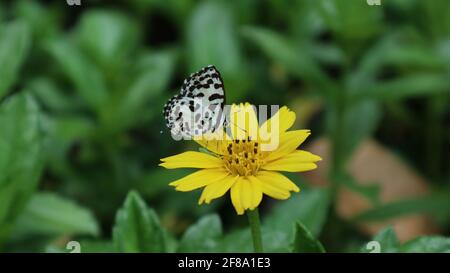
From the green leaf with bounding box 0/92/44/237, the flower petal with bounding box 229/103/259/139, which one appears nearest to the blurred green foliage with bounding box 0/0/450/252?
the green leaf with bounding box 0/92/44/237

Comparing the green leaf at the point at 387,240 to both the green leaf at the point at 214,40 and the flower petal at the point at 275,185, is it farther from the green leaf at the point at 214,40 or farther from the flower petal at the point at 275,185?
the green leaf at the point at 214,40

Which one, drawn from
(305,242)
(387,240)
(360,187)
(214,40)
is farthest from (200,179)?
(214,40)

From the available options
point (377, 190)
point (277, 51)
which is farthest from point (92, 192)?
point (377, 190)

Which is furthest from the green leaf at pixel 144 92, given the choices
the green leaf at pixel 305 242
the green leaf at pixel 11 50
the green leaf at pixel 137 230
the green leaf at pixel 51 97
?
the green leaf at pixel 305 242

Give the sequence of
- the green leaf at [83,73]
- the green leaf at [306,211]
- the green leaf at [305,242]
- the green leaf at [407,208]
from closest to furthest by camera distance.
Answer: the green leaf at [305,242] < the green leaf at [306,211] < the green leaf at [407,208] < the green leaf at [83,73]

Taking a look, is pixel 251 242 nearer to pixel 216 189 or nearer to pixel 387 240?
pixel 387 240
